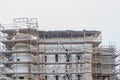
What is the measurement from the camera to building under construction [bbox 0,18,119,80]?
49312mm

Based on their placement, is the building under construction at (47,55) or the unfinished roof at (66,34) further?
the unfinished roof at (66,34)

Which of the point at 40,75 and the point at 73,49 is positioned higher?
the point at 73,49

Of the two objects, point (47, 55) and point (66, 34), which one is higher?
point (66, 34)

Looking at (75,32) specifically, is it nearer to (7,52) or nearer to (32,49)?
(32,49)

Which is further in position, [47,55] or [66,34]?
[66,34]

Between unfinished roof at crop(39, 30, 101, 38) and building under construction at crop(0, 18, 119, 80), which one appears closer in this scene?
building under construction at crop(0, 18, 119, 80)

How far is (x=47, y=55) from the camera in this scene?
1987 inches

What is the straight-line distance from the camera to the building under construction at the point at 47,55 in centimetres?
4931

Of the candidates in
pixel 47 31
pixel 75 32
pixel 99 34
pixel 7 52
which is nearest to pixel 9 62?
pixel 7 52

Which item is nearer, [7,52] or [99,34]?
[7,52]

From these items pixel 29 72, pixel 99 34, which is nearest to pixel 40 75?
pixel 29 72

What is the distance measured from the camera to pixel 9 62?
49.2 m

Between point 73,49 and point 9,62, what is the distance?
8856mm

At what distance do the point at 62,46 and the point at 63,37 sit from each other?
99.3 inches
